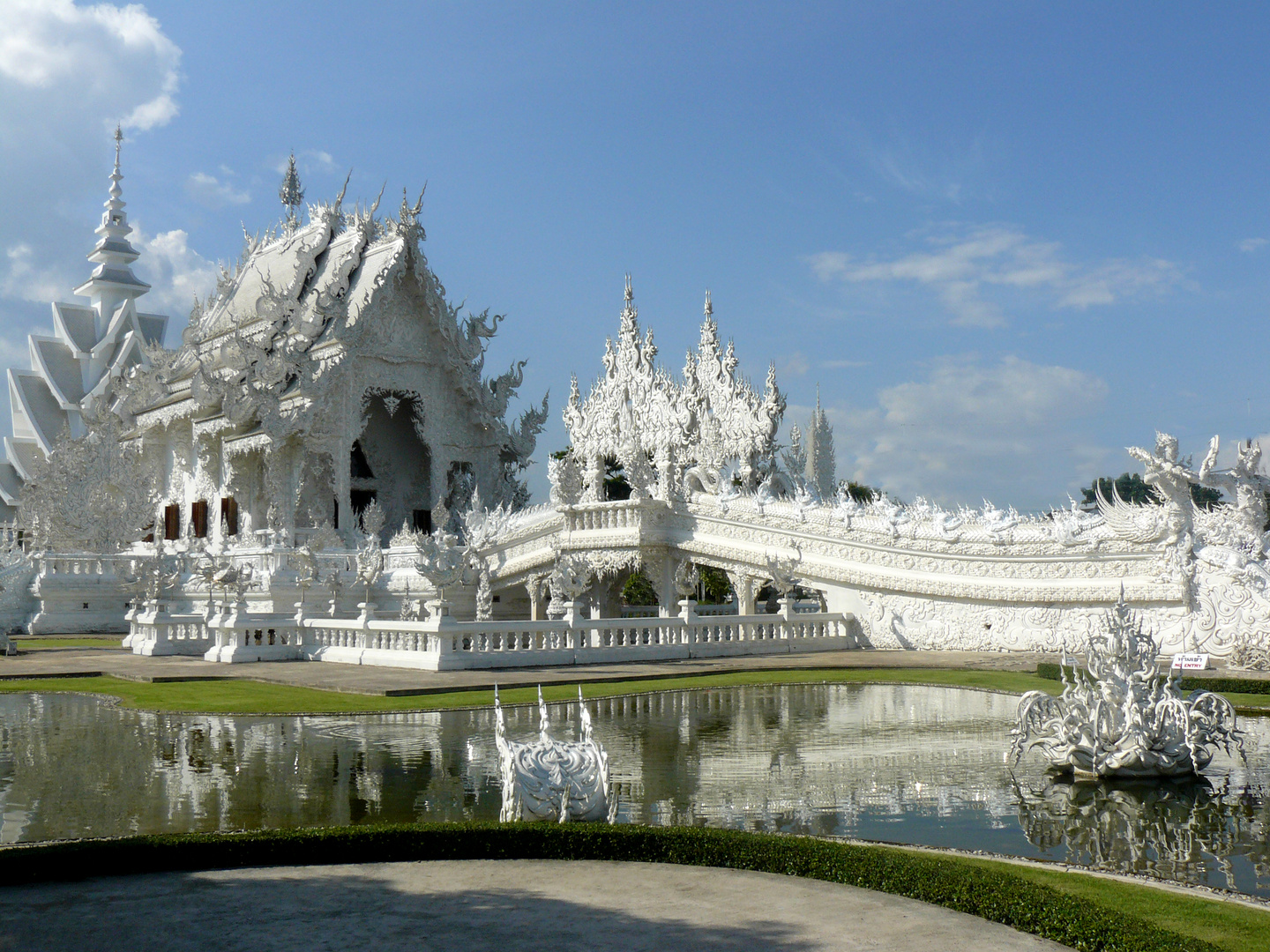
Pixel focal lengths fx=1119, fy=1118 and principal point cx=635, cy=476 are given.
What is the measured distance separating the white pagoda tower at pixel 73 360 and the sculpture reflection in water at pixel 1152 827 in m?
44.5

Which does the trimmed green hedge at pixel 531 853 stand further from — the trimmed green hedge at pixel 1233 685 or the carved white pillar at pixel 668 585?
the carved white pillar at pixel 668 585

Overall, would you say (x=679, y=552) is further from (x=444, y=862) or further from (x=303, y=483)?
(x=444, y=862)

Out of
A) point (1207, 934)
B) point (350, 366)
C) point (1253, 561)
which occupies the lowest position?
point (1207, 934)

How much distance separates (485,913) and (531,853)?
100cm

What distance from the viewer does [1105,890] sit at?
5.07 m

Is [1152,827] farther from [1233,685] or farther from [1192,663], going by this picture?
[1192,663]

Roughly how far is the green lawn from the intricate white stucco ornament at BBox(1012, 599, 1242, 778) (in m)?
2.56

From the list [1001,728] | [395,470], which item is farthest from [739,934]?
[395,470]

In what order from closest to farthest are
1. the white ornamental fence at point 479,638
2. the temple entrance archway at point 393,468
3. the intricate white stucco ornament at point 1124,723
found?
the intricate white stucco ornament at point 1124,723 → the white ornamental fence at point 479,638 → the temple entrance archway at point 393,468

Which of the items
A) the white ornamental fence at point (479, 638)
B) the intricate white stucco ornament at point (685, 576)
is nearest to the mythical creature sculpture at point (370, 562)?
the white ornamental fence at point (479, 638)

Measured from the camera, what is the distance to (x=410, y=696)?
12992mm

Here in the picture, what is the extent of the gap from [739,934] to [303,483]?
86.7 ft

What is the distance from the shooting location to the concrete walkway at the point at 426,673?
1410cm

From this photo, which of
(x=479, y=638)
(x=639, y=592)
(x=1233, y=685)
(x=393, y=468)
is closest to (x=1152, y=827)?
(x=1233, y=685)
